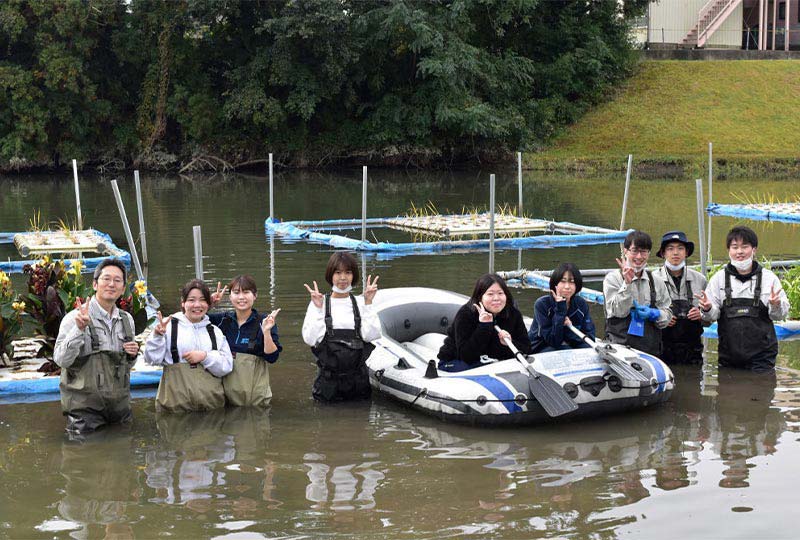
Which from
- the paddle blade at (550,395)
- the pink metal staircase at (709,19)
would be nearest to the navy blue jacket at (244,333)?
the paddle blade at (550,395)

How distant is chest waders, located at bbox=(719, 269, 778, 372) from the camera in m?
8.10

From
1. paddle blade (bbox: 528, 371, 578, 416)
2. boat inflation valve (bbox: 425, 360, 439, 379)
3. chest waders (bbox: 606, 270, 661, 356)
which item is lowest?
paddle blade (bbox: 528, 371, 578, 416)

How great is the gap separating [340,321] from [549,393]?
4.97ft

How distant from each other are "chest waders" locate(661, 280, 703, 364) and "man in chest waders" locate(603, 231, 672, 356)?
38 cm

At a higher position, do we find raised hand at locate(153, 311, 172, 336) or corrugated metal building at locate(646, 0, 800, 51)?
corrugated metal building at locate(646, 0, 800, 51)

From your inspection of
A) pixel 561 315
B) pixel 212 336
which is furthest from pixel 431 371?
pixel 212 336

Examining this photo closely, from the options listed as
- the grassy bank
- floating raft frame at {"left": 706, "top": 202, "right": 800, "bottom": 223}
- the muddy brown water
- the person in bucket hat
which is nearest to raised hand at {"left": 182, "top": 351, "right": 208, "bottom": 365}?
the muddy brown water

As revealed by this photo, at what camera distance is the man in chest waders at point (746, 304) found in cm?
803

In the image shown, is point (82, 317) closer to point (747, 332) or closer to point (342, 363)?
point (342, 363)

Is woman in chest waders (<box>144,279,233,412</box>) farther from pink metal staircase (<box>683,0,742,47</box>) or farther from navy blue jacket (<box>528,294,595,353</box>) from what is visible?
pink metal staircase (<box>683,0,742,47</box>)

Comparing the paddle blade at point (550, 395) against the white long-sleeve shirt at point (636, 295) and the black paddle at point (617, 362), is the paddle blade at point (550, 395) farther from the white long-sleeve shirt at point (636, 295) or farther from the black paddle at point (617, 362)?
the white long-sleeve shirt at point (636, 295)

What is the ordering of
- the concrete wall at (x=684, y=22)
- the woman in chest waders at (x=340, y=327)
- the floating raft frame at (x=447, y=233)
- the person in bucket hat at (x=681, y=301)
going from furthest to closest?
the concrete wall at (x=684, y=22), the floating raft frame at (x=447, y=233), the person in bucket hat at (x=681, y=301), the woman in chest waders at (x=340, y=327)

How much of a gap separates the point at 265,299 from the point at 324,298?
474cm

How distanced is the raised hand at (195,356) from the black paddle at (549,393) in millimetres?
2015
